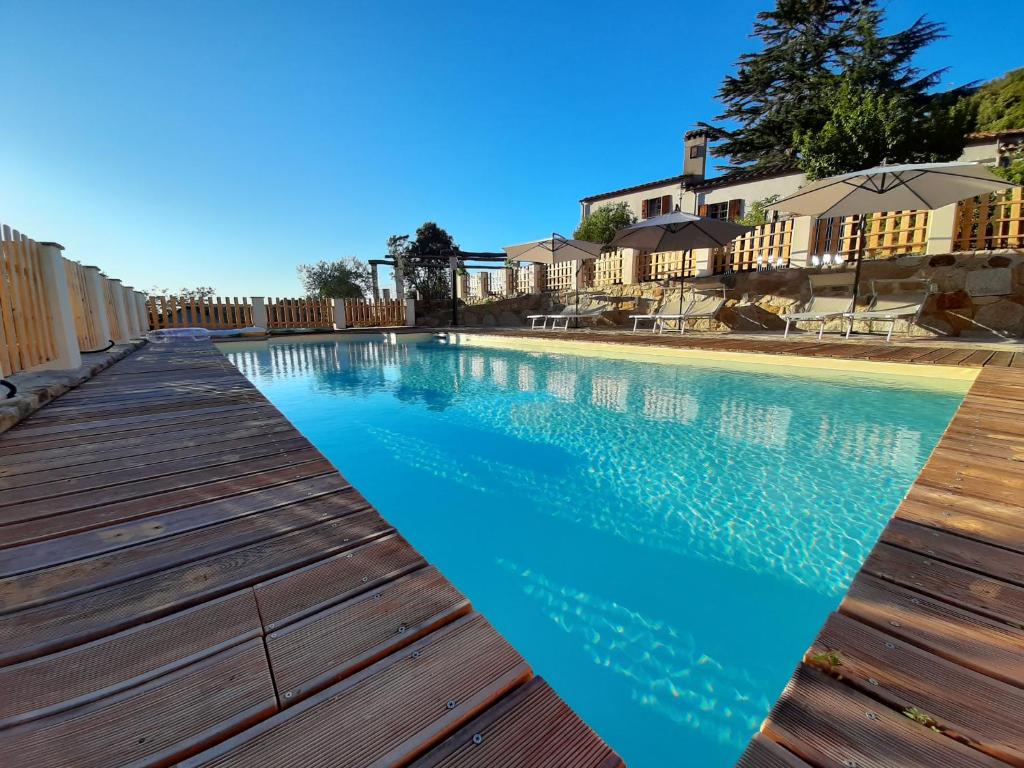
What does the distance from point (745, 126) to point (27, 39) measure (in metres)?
20.2

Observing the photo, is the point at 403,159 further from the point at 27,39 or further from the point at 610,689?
the point at 610,689

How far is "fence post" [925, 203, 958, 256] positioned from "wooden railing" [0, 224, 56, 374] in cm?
1280

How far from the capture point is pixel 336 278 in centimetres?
1970

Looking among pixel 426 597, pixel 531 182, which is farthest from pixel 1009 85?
pixel 426 597

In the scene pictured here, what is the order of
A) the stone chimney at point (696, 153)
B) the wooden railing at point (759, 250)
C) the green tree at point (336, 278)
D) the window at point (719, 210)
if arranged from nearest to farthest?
1. the wooden railing at point (759, 250)
2. the window at point (719, 210)
3. the stone chimney at point (696, 153)
4. the green tree at point (336, 278)

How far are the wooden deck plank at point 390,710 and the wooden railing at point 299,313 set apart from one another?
15.8 meters

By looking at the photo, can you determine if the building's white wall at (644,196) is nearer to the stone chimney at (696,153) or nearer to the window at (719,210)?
the stone chimney at (696,153)

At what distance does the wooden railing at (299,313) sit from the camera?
14.4 m

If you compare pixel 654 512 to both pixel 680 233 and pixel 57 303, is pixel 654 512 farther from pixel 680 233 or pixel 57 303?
A: pixel 680 233

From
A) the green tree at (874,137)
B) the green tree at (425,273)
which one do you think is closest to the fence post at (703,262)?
the green tree at (874,137)

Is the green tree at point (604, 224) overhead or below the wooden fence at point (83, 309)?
overhead

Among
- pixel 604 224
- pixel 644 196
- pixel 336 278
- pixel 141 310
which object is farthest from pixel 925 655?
pixel 336 278

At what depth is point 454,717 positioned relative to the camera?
757 mm

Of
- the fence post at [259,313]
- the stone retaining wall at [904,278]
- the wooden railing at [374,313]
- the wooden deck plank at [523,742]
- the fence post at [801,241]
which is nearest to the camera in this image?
the wooden deck plank at [523,742]
